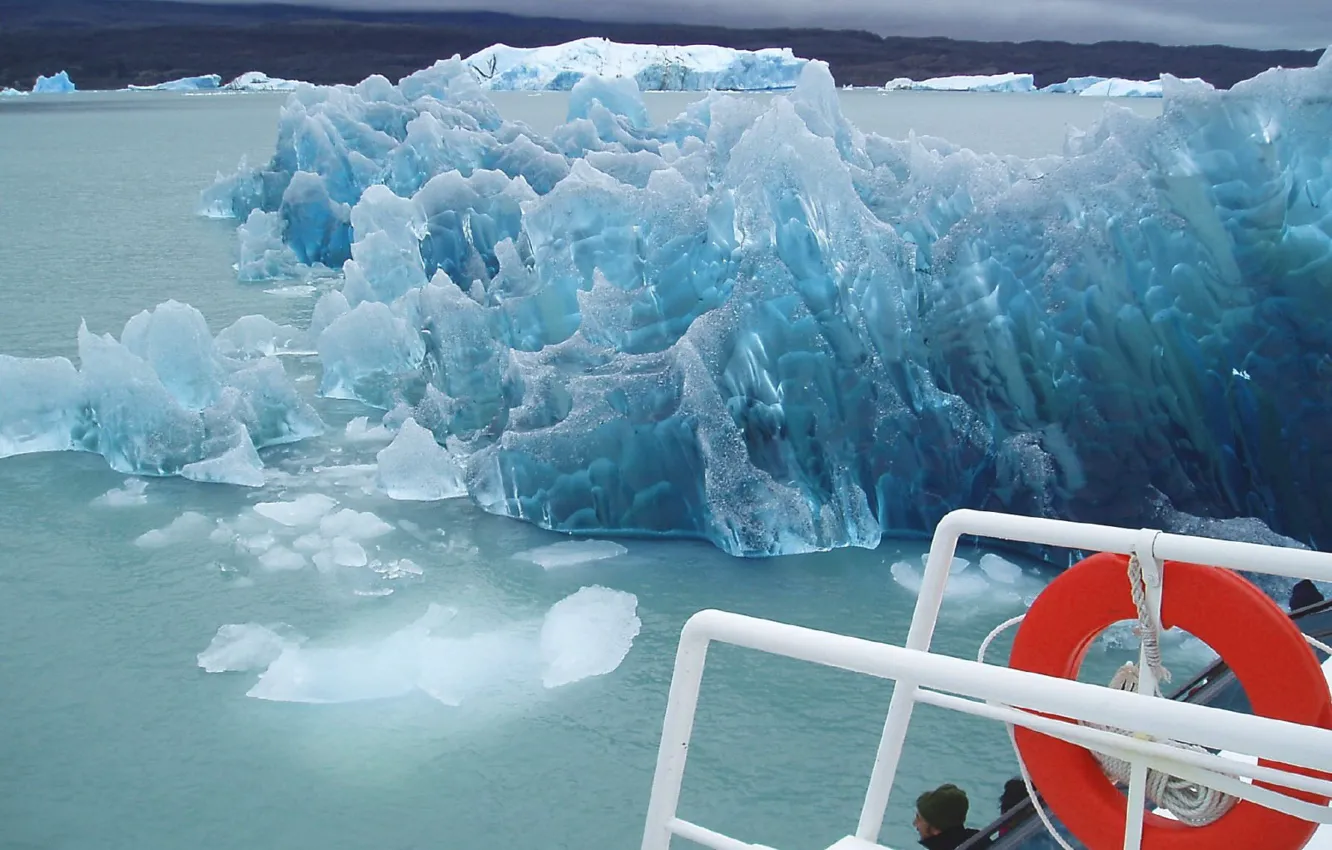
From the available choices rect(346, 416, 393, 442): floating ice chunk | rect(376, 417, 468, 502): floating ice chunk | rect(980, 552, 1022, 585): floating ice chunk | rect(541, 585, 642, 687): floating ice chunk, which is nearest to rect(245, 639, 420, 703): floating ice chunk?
rect(541, 585, 642, 687): floating ice chunk

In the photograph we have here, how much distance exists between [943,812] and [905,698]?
4.45 feet

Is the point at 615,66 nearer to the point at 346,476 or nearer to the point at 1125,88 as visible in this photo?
the point at 1125,88

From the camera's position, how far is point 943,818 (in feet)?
10.9

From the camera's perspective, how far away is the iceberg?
743 cm

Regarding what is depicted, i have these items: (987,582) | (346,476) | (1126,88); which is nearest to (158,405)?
(346,476)

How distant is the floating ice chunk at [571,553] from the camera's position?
6098mm

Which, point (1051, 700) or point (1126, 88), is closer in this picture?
point (1051, 700)

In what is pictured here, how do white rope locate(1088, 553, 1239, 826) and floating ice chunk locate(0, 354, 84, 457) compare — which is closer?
white rope locate(1088, 553, 1239, 826)

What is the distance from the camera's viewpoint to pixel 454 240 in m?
12.3

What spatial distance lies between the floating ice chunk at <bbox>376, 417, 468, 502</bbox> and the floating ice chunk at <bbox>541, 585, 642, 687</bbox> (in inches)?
72.0

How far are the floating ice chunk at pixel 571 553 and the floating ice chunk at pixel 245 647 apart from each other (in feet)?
4.39

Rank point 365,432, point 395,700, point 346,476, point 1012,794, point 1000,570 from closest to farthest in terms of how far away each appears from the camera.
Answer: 1. point 1012,794
2. point 395,700
3. point 1000,570
4. point 346,476
5. point 365,432

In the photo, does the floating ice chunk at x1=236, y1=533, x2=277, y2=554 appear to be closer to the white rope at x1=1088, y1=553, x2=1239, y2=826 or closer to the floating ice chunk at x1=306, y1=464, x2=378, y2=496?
the floating ice chunk at x1=306, y1=464, x2=378, y2=496

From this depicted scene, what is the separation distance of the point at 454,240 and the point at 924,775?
924 cm
